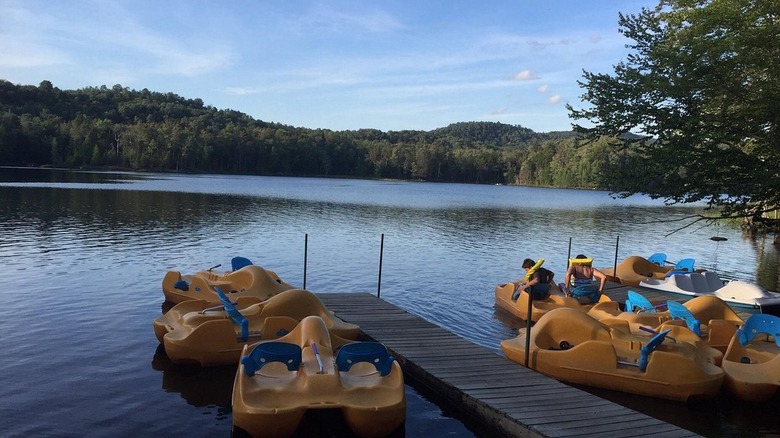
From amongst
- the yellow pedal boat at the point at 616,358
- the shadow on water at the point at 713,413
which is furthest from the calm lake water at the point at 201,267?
the yellow pedal boat at the point at 616,358

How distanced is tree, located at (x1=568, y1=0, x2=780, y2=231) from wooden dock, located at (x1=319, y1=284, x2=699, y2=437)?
9.21m

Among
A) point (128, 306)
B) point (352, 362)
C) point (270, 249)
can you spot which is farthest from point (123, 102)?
point (352, 362)

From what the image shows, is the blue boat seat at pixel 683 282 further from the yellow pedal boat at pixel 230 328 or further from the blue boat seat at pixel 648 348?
the yellow pedal boat at pixel 230 328

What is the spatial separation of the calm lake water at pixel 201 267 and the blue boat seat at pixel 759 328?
148cm

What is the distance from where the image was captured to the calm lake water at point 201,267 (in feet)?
29.3

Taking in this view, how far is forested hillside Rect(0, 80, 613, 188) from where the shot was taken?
4018 inches

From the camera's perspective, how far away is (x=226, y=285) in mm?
14008

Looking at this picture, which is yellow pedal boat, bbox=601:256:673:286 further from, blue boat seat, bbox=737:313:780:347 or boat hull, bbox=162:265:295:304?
boat hull, bbox=162:265:295:304

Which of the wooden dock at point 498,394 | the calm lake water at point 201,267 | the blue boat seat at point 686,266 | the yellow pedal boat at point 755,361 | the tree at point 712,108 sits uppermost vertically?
the tree at point 712,108

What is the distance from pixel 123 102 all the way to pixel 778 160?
148156mm

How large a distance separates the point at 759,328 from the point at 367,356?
7654mm

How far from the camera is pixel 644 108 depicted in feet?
57.6

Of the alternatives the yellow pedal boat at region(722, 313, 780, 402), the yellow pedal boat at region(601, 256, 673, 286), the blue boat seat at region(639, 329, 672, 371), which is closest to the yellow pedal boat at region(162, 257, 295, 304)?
the blue boat seat at region(639, 329, 672, 371)

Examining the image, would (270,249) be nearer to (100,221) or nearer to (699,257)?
(100,221)
